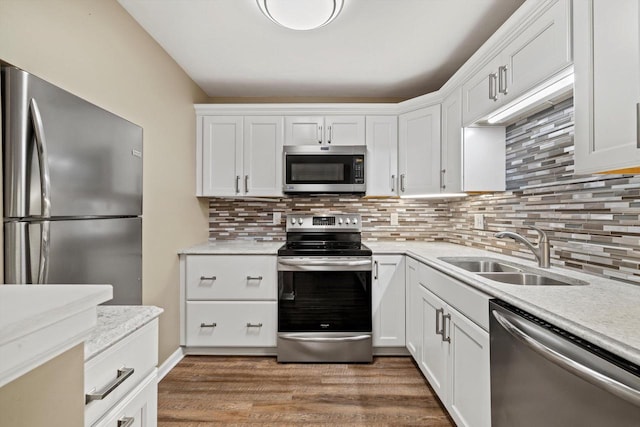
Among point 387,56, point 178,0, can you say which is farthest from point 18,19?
point 387,56

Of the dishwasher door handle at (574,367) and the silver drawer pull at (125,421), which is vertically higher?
the dishwasher door handle at (574,367)

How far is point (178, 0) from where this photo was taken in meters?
1.82

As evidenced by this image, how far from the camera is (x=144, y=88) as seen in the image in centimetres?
211

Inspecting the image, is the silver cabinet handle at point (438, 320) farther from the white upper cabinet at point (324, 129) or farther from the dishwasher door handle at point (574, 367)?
the white upper cabinet at point (324, 129)

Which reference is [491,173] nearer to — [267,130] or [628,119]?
[628,119]

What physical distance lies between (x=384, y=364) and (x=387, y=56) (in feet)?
7.63

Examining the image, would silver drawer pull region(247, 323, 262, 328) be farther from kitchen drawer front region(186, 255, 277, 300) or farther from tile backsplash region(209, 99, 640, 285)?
tile backsplash region(209, 99, 640, 285)

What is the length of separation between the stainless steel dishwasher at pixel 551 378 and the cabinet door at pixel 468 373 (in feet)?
0.23

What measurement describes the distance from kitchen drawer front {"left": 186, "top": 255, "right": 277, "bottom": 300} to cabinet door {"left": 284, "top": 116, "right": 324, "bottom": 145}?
113 centimetres

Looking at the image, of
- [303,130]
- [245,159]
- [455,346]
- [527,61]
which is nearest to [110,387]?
[455,346]

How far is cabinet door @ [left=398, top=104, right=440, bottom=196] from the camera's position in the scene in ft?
8.84

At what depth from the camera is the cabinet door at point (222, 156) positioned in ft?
9.77

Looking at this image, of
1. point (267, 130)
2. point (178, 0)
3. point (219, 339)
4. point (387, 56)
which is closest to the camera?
point (178, 0)

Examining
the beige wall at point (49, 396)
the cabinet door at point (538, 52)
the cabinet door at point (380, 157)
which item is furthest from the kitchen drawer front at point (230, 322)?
the cabinet door at point (538, 52)
